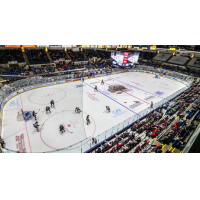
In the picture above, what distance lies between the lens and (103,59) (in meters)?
36.3

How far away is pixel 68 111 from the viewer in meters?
12.1

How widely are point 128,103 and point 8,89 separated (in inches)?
601

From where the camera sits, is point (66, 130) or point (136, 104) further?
point (136, 104)

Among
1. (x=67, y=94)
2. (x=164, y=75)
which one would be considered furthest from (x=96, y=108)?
(x=164, y=75)

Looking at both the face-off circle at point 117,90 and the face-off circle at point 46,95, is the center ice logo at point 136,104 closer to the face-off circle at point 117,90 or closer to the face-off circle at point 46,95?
the face-off circle at point 117,90

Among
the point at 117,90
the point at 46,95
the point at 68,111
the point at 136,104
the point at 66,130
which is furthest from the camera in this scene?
the point at 117,90

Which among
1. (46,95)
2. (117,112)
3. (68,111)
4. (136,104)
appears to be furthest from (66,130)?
(136,104)

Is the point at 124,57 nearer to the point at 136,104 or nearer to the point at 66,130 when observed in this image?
the point at 136,104

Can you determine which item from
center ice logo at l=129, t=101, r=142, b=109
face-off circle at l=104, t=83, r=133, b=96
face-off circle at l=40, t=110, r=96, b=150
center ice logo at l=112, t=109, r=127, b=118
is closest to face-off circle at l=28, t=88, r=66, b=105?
face-off circle at l=40, t=110, r=96, b=150

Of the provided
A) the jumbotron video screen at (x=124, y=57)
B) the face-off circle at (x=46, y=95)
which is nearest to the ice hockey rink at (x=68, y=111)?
the face-off circle at (x=46, y=95)

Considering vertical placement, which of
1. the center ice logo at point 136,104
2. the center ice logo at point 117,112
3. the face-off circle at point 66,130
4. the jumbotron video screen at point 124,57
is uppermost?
the jumbotron video screen at point 124,57

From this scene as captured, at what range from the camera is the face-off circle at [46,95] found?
1408cm

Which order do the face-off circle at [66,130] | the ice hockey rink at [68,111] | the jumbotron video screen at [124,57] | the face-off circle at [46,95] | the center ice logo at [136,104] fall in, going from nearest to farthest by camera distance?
the face-off circle at [66,130] → the ice hockey rink at [68,111] → the center ice logo at [136,104] → the face-off circle at [46,95] → the jumbotron video screen at [124,57]

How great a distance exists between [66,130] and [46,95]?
802cm
